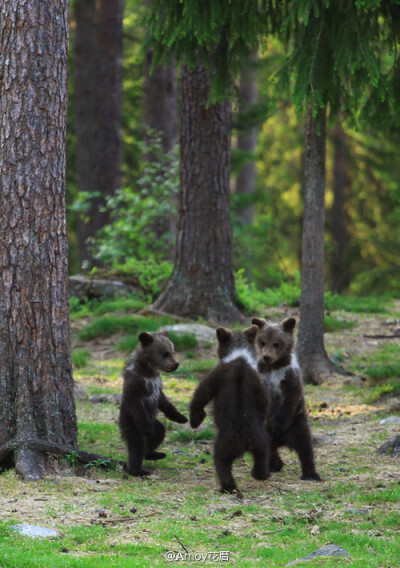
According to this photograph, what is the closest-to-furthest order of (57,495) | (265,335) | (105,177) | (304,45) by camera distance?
1. (57,495)
2. (265,335)
3. (304,45)
4. (105,177)

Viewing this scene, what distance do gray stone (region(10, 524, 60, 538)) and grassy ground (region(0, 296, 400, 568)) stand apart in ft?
0.23

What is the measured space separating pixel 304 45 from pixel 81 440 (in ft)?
18.5

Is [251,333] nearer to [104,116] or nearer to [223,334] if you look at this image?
[223,334]

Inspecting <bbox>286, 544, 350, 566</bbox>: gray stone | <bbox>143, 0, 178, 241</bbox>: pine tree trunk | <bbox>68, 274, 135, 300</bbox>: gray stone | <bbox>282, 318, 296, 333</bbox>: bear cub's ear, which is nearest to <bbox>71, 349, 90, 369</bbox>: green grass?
<bbox>68, 274, 135, 300</bbox>: gray stone

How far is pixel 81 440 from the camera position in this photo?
28.4ft

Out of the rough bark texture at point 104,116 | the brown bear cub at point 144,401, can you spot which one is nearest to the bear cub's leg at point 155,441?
the brown bear cub at point 144,401

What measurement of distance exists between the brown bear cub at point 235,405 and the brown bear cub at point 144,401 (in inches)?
21.4

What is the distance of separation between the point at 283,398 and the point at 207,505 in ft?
5.20

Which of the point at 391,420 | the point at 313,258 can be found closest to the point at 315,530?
the point at 391,420

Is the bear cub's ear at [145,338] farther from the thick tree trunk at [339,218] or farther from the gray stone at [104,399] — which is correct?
the thick tree trunk at [339,218]

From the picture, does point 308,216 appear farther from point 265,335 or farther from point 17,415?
point 17,415

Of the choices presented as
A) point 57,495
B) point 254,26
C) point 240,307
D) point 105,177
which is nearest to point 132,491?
point 57,495

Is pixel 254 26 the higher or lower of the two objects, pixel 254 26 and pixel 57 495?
the higher

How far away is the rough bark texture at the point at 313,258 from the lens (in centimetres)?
1127
